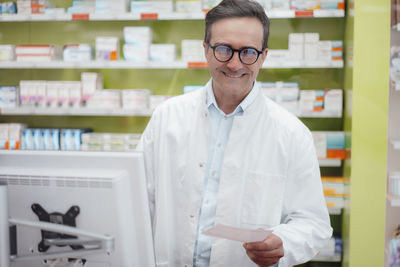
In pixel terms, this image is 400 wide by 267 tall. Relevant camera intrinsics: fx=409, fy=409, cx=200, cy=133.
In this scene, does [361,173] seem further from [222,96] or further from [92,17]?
[92,17]

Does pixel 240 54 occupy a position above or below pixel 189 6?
below

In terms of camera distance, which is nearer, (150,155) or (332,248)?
(150,155)

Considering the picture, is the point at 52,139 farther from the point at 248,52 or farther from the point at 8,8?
the point at 248,52

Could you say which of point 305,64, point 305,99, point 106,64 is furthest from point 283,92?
point 106,64

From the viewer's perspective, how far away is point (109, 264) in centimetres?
108

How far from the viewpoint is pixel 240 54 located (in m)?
1.47

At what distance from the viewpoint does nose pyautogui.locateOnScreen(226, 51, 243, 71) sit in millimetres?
1465

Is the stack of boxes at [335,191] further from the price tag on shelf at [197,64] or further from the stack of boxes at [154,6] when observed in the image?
the stack of boxes at [154,6]

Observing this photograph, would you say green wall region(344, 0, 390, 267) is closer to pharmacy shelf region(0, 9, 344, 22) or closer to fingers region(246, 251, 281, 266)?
pharmacy shelf region(0, 9, 344, 22)

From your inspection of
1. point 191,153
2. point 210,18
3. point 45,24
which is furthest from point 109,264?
point 45,24

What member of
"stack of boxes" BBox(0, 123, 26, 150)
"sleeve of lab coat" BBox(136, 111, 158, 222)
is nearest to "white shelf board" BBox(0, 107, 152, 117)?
"stack of boxes" BBox(0, 123, 26, 150)

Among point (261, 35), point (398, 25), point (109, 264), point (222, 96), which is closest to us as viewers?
point (109, 264)

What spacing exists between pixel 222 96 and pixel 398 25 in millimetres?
1962

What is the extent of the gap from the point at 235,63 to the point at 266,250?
66 centimetres
